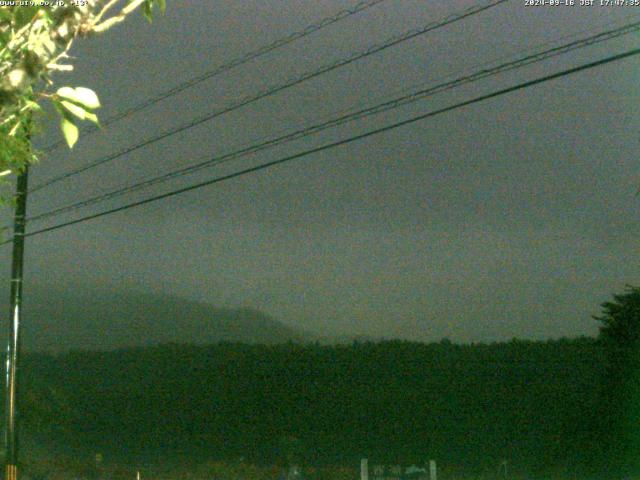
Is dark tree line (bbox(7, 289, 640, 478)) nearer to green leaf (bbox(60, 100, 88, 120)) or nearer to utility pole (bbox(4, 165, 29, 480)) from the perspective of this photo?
utility pole (bbox(4, 165, 29, 480))

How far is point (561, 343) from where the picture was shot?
30.9 meters

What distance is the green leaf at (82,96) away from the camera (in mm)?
4711

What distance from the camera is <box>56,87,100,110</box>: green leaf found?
15.5 feet

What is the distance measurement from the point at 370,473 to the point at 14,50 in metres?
11.0

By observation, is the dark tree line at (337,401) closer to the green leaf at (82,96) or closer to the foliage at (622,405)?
the foliage at (622,405)

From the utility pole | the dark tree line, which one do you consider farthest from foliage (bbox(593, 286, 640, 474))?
the utility pole

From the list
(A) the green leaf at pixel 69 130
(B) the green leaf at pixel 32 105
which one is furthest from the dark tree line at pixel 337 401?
(A) the green leaf at pixel 69 130

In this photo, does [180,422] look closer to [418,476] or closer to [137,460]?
[137,460]

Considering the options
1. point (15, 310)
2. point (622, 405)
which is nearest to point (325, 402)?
point (622, 405)

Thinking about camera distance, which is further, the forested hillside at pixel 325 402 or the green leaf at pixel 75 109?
the forested hillside at pixel 325 402

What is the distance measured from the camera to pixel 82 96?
4727 millimetres

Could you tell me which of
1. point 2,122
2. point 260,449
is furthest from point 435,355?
point 2,122

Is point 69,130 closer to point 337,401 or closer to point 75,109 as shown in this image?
point 75,109

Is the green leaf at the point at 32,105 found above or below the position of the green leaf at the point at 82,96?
above
